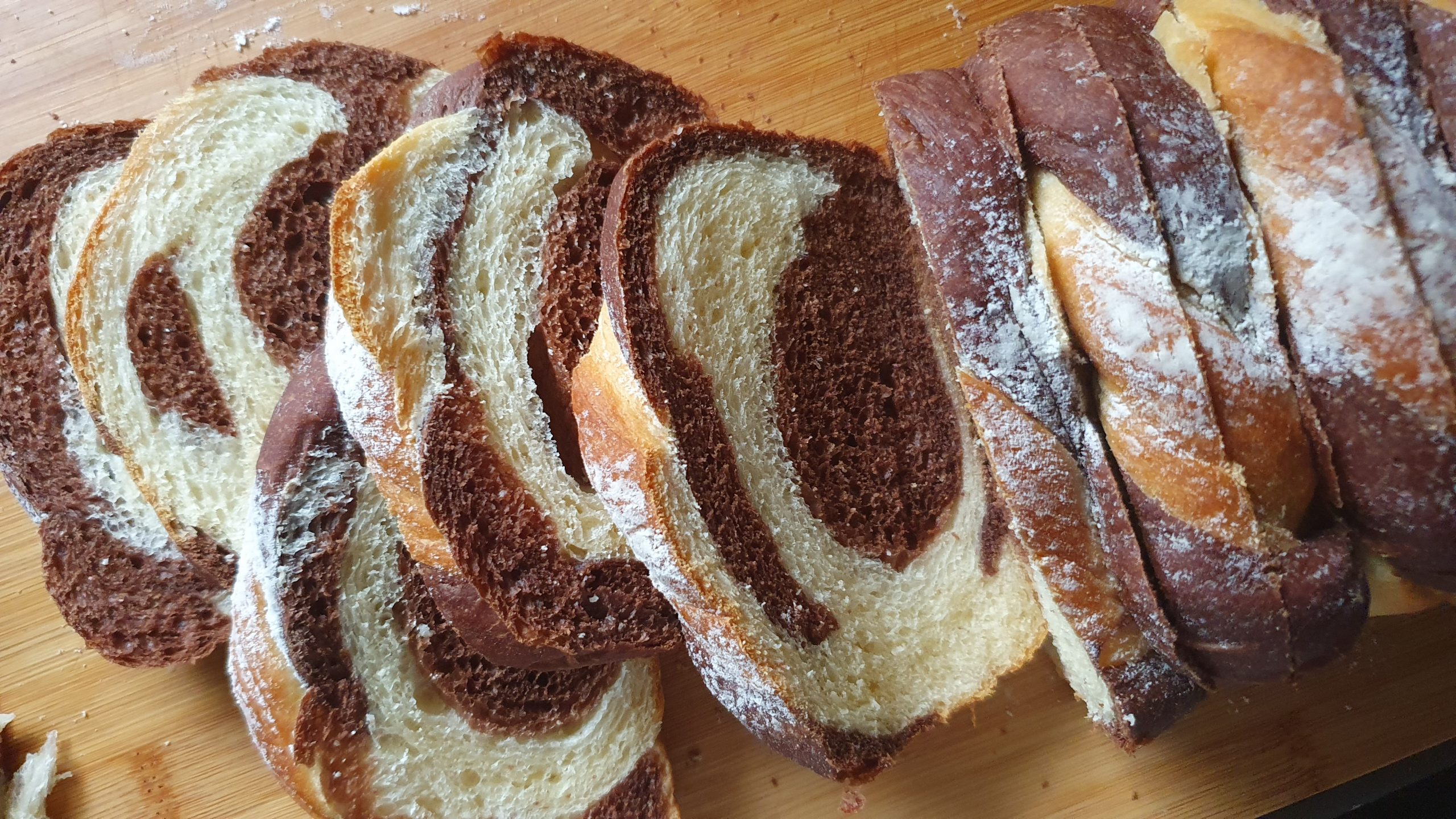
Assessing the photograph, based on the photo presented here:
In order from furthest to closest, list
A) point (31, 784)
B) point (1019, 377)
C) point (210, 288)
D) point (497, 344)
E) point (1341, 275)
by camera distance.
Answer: point (31, 784) → point (210, 288) → point (497, 344) → point (1019, 377) → point (1341, 275)

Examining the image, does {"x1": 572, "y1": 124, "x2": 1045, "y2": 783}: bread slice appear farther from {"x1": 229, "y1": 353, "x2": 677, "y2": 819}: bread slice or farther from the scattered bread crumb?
the scattered bread crumb

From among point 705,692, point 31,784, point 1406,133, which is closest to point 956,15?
point 1406,133

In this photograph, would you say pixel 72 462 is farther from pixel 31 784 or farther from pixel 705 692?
pixel 705 692

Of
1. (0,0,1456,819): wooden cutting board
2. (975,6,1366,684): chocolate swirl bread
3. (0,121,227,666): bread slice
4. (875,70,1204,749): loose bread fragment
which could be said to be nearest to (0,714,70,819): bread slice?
(0,0,1456,819): wooden cutting board

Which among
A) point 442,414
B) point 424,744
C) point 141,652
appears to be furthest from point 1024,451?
point 141,652

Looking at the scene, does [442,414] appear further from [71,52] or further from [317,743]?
[71,52]

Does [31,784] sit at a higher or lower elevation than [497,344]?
lower

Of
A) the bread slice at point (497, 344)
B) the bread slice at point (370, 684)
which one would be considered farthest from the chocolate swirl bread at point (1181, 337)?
the bread slice at point (370, 684)
